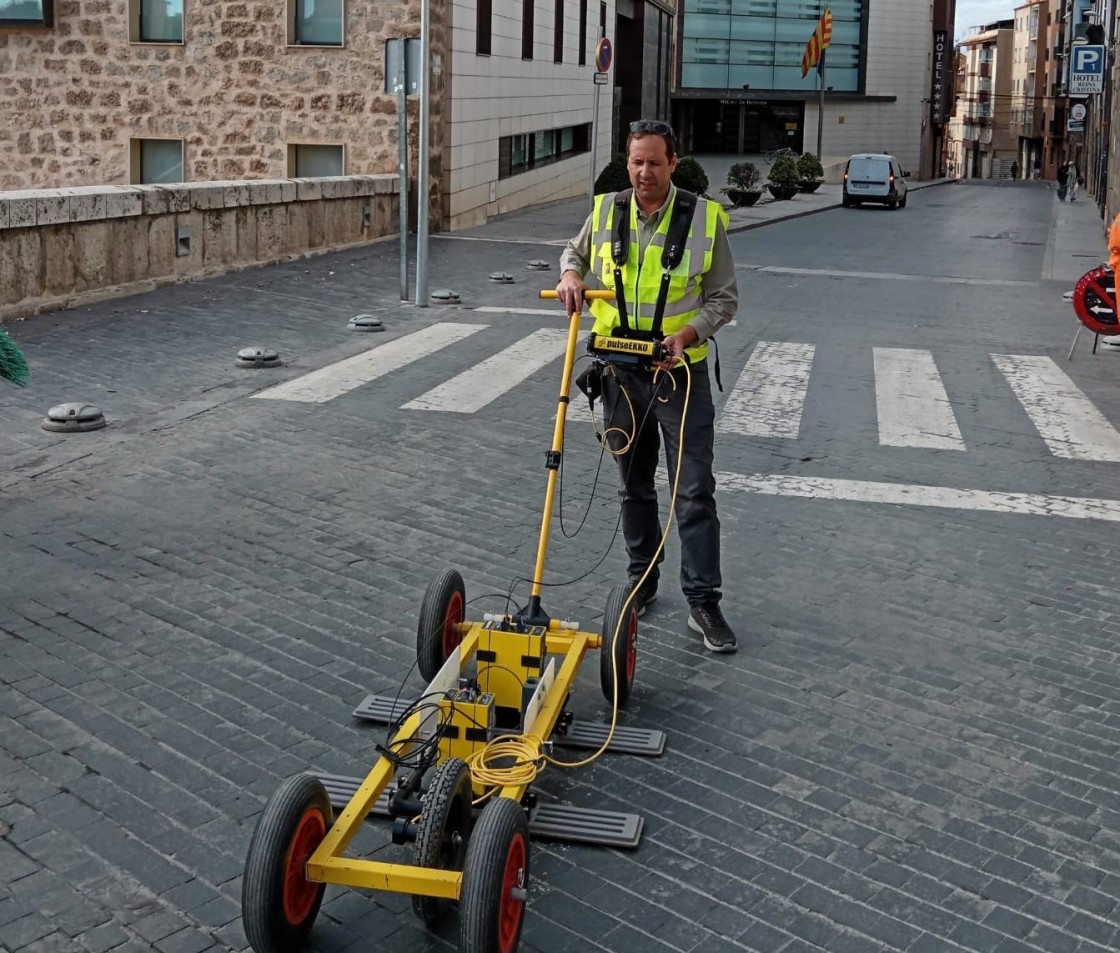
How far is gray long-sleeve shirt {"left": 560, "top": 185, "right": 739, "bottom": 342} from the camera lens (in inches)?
216

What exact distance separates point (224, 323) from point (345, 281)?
3.59m

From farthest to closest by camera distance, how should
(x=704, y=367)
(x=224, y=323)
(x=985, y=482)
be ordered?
(x=224, y=323) → (x=985, y=482) → (x=704, y=367)

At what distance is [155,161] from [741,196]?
53.2 ft

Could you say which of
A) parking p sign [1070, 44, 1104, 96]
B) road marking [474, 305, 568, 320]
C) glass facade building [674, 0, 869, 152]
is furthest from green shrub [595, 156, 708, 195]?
glass facade building [674, 0, 869, 152]

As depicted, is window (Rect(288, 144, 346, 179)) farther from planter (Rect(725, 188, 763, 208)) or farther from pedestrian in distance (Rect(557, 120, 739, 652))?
pedestrian in distance (Rect(557, 120, 739, 652))

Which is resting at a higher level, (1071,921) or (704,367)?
(704,367)

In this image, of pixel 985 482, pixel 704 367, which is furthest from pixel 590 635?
pixel 985 482

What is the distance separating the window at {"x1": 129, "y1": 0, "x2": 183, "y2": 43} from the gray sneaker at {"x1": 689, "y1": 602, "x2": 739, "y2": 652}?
21.2 meters

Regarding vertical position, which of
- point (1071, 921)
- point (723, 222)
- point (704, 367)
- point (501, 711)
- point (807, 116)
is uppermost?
point (807, 116)

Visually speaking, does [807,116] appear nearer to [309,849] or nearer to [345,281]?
[345,281]

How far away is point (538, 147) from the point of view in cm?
3466

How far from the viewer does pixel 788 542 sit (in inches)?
286

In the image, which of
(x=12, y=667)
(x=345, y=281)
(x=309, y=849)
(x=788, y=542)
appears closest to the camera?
(x=309, y=849)

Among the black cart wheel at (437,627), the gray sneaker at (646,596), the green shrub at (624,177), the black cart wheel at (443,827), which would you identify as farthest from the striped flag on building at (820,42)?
the black cart wheel at (443,827)
